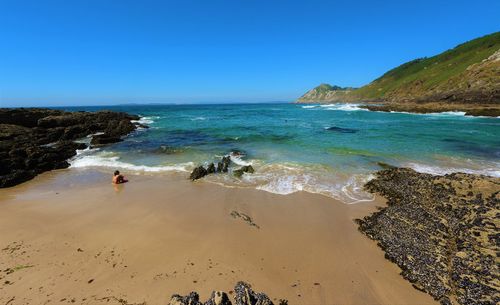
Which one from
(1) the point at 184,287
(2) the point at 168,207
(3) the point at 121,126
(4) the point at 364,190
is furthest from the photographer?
(3) the point at 121,126

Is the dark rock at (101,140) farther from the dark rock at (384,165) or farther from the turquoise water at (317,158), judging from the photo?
the dark rock at (384,165)

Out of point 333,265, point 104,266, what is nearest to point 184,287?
point 104,266

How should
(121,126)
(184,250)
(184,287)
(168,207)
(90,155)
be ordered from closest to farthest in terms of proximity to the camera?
(184,287)
(184,250)
(168,207)
(90,155)
(121,126)

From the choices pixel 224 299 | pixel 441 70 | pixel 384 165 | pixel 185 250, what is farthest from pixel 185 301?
pixel 441 70

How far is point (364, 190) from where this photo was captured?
13.0m

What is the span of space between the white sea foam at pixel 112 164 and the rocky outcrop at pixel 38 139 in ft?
2.86

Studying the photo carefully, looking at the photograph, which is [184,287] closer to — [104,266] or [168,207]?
[104,266]

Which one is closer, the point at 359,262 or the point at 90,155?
the point at 359,262

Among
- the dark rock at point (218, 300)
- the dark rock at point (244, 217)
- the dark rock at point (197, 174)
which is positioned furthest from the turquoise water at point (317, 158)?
the dark rock at point (218, 300)

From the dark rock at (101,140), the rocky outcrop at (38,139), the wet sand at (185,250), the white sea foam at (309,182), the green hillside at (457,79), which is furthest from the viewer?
the green hillside at (457,79)

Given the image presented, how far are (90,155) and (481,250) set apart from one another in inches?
1049

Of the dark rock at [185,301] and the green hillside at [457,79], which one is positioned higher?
the green hillside at [457,79]

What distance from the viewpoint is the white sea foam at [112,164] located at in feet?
59.1

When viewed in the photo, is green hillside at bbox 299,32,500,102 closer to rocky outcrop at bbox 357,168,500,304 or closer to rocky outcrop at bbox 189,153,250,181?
rocky outcrop at bbox 357,168,500,304
